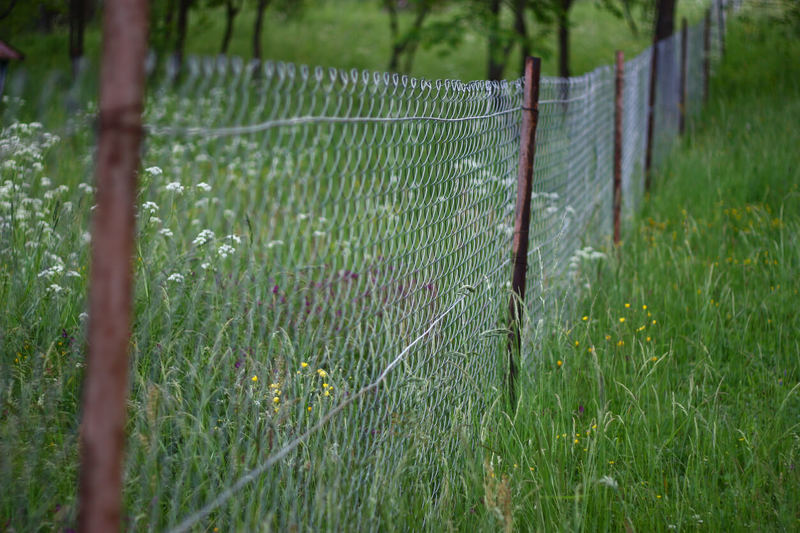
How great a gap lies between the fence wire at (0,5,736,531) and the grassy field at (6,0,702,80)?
48.1 ft

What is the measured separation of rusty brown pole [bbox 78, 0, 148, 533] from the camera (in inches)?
42.6

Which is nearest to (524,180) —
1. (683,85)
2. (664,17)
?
(683,85)

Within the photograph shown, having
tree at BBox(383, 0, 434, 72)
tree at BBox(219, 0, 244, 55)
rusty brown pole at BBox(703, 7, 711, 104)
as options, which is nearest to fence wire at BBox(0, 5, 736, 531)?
tree at BBox(383, 0, 434, 72)

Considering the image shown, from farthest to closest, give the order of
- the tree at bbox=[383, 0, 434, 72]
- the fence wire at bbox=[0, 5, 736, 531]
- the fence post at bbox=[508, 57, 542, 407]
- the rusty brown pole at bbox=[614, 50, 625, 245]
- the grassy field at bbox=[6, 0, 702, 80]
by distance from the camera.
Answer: the grassy field at bbox=[6, 0, 702, 80] < the tree at bbox=[383, 0, 434, 72] < the rusty brown pole at bbox=[614, 50, 625, 245] < the fence post at bbox=[508, 57, 542, 407] < the fence wire at bbox=[0, 5, 736, 531]

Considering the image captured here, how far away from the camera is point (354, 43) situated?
75.2ft

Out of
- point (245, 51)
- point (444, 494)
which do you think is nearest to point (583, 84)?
point (444, 494)

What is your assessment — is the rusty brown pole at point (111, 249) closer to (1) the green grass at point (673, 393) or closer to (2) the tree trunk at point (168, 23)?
(1) the green grass at point (673, 393)

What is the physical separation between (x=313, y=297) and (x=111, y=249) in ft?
6.58

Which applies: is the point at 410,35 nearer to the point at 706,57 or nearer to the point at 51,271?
the point at 706,57

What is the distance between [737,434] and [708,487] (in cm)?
38

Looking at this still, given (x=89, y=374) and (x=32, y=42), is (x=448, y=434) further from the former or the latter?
(x=32, y=42)

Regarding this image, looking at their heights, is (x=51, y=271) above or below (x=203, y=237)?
below

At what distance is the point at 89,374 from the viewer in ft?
3.62

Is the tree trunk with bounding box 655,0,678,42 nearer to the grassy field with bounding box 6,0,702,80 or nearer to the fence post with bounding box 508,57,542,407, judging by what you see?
the grassy field with bounding box 6,0,702,80
